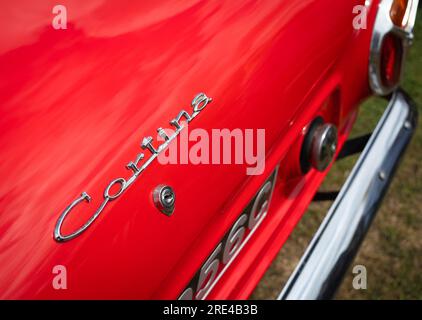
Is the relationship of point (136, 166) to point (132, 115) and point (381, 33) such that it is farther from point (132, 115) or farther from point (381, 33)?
point (381, 33)

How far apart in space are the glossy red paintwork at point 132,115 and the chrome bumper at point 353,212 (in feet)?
0.63

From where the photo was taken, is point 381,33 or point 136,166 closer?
point 136,166

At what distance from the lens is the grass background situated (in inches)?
90.9

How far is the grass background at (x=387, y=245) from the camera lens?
2.31 metres

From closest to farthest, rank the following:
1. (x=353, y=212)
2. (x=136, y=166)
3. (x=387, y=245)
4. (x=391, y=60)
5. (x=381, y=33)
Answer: (x=136, y=166)
(x=353, y=212)
(x=381, y=33)
(x=391, y=60)
(x=387, y=245)

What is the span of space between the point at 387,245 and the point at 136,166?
1662mm

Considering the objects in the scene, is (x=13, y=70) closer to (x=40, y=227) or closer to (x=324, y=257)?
(x=40, y=227)

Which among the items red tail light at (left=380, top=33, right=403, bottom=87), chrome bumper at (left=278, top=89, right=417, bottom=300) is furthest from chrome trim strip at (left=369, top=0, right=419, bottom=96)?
chrome bumper at (left=278, top=89, right=417, bottom=300)

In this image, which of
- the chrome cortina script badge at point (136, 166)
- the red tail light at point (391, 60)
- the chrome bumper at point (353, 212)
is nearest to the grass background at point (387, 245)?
the chrome bumper at point (353, 212)

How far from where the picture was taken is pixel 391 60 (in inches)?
76.7

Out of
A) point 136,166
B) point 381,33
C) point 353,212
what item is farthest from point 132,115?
point 381,33

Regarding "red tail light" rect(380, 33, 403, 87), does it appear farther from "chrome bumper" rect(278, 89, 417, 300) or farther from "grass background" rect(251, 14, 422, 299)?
"grass background" rect(251, 14, 422, 299)

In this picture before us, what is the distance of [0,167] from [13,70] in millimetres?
240

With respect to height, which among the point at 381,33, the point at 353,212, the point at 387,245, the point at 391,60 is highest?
the point at 381,33
